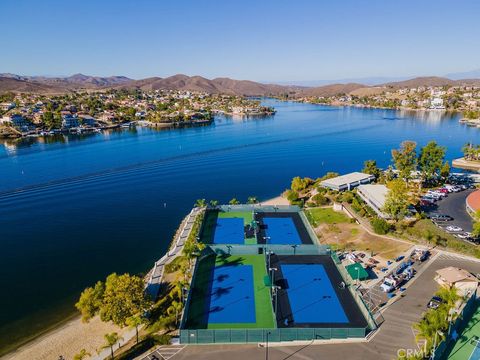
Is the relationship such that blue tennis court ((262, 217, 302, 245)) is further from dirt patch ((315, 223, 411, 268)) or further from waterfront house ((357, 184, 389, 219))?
waterfront house ((357, 184, 389, 219))

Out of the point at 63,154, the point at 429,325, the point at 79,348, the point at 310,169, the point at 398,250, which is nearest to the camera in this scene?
the point at 429,325

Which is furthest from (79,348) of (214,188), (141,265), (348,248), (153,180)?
(153,180)

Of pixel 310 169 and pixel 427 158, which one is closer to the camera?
pixel 427 158

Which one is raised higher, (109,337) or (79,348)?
(109,337)

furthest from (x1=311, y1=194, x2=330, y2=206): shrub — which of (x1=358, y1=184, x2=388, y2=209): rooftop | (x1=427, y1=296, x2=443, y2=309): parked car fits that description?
(x1=427, y1=296, x2=443, y2=309): parked car

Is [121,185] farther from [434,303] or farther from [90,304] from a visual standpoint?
[434,303]

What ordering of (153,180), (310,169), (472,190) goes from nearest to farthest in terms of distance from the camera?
1. (472,190)
2. (153,180)
3. (310,169)

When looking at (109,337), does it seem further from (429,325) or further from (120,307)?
(429,325)
